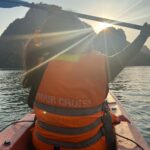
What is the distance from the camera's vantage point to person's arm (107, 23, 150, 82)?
3.44m

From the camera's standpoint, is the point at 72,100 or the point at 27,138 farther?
the point at 27,138

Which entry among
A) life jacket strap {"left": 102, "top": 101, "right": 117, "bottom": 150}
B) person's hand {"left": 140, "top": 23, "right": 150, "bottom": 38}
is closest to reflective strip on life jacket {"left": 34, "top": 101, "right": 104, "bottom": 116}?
life jacket strap {"left": 102, "top": 101, "right": 117, "bottom": 150}

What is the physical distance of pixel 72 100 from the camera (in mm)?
3199

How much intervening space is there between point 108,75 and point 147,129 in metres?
7.49

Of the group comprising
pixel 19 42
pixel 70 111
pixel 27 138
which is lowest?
pixel 19 42

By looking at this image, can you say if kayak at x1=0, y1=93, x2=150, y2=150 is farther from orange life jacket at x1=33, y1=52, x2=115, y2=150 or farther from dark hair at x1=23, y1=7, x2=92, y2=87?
dark hair at x1=23, y1=7, x2=92, y2=87

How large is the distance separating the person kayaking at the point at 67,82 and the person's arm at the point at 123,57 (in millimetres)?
11

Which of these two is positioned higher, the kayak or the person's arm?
the person's arm

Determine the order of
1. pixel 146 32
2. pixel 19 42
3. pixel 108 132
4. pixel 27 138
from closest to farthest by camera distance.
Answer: pixel 108 132
pixel 146 32
pixel 27 138
pixel 19 42

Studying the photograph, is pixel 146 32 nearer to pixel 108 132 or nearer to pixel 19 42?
pixel 108 132

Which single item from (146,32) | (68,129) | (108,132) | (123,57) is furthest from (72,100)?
(146,32)

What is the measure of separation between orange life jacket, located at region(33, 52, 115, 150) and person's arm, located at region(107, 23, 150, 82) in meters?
0.10

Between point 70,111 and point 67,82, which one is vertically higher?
point 67,82

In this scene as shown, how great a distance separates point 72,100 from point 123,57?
30.1 inches
